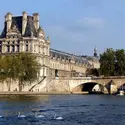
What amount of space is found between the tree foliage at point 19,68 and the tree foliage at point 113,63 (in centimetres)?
1962

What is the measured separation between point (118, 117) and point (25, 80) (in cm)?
5077

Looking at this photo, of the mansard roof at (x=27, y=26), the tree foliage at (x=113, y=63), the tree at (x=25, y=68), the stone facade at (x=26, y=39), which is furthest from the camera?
the tree foliage at (x=113, y=63)

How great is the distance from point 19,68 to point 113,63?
24.9m

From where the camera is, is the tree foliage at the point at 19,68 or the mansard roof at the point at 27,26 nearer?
the tree foliage at the point at 19,68

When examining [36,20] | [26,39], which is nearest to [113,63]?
[36,20]

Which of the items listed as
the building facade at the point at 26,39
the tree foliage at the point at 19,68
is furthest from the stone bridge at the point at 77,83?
the tree foliage at the point at 19,68

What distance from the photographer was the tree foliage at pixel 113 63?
99938 millimetres

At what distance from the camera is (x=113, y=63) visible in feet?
330

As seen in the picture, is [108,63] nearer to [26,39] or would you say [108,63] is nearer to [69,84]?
[69,84]

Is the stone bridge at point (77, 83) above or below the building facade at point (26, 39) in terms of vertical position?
below

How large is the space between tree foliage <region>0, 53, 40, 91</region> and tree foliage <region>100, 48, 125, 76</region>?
1962cm

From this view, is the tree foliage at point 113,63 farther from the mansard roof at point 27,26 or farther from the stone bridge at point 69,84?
the mansard roof at point 27,26

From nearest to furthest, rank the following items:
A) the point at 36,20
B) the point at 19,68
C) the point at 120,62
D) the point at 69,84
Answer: the point at 19,68, the point at 69,84, the point at 36,20, the point at 120,62

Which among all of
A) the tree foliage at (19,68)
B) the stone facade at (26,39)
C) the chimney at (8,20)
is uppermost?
the chimney at (8,20)
